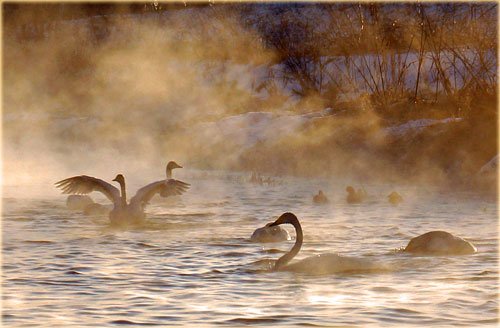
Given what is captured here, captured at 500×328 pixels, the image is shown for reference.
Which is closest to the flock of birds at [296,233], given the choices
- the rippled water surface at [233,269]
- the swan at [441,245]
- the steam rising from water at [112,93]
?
the swan at [441,245]

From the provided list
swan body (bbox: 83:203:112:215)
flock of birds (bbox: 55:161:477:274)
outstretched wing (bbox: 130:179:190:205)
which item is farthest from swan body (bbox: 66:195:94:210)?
outstretched wing (bbox: 130:179:190:205)

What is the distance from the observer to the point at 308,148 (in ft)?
81.4

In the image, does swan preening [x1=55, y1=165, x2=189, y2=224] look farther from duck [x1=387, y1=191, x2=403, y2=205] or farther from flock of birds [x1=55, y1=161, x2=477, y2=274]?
duck [x1=387, y1=191, x2=403, y2=205]

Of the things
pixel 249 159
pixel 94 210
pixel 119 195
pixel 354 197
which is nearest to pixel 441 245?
pixel 119 195

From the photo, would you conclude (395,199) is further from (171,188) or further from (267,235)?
(267,235)

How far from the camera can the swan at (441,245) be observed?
12750 millimetres

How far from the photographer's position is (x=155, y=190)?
54.7 ft

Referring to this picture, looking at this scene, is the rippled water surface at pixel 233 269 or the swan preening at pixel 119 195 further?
the swan preening at pixel 119 195

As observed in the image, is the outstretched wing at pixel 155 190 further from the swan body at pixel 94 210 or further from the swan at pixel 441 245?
the swan at pixel 441 245

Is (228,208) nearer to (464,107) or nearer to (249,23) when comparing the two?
(464,107)

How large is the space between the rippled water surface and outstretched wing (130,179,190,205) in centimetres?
42

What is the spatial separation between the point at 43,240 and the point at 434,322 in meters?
6.44

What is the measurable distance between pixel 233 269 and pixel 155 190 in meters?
4.90

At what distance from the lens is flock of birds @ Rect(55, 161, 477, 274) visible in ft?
38.5
